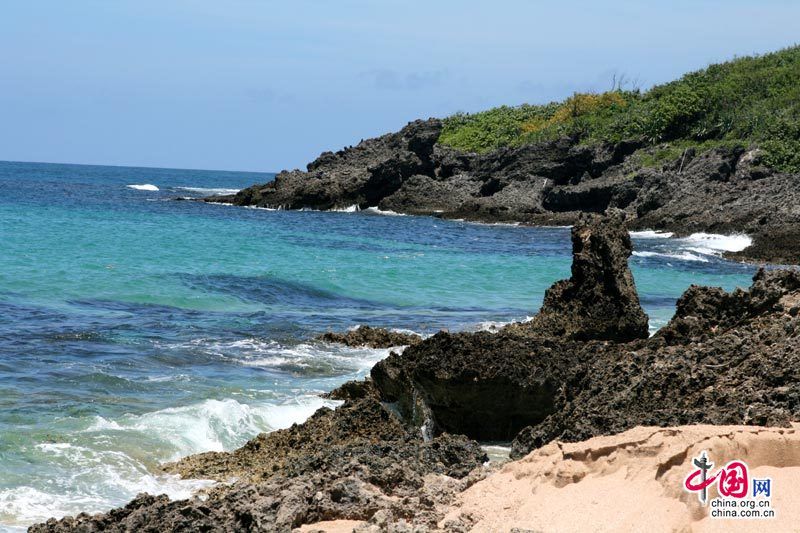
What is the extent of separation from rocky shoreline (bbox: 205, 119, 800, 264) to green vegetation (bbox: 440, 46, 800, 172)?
1541mm

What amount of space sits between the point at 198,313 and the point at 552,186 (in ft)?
125

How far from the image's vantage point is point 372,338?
17500mm

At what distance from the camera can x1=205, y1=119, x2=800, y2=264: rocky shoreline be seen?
4341 centimetres

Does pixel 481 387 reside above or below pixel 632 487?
below

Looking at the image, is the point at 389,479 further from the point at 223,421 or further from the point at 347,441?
the point at 223,421

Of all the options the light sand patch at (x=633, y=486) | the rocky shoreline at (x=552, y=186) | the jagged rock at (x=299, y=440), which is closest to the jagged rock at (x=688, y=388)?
the light sand patch at (x=633, y=486)

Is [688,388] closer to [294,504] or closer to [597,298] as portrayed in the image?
[294,504]

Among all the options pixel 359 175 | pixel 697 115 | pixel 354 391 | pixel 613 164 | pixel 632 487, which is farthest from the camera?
pixel 359 175

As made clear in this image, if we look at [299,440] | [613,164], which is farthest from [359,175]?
[299,440]

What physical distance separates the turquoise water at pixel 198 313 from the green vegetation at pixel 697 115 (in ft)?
35.4

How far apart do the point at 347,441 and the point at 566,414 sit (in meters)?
2.72

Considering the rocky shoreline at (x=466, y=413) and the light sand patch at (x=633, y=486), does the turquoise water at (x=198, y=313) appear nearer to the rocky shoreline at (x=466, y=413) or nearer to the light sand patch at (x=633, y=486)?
the rocky shoreline at (x=466, y=413)

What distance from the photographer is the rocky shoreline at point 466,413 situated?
6.56m

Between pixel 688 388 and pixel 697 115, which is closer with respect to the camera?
pixel 688 388
